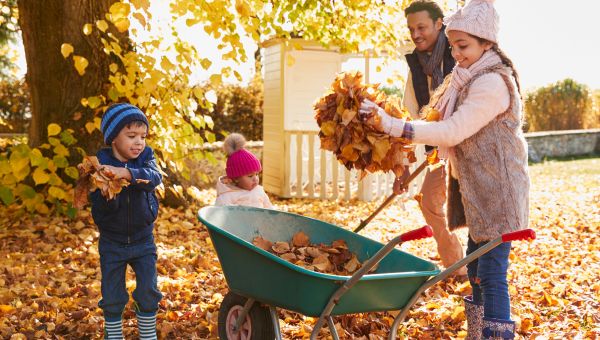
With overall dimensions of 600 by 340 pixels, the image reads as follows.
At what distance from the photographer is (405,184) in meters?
3.56

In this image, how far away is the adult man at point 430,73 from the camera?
4.26 meters

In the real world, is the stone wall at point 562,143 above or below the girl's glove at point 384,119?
below

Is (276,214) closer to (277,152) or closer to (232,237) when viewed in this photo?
(232,237)

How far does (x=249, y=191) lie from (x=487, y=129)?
5.79ft

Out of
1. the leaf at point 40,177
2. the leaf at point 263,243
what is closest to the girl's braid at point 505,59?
the leaf at point 263,243

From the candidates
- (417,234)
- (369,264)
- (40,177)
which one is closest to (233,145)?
(369,264)

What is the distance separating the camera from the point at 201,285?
4.90 m

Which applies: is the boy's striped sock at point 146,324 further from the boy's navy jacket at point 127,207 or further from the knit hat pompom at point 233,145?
the knit hat pompom at point 233,145

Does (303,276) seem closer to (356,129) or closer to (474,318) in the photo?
(356,129)

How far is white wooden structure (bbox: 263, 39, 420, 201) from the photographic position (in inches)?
398

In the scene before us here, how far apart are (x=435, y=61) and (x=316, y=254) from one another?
5.30ft

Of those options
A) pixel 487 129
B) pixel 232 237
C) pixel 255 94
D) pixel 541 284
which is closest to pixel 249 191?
pixel 232 237

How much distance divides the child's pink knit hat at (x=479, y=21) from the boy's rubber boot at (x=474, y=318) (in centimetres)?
132

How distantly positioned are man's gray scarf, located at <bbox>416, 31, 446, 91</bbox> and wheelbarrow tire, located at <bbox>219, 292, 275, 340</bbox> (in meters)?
1.88
